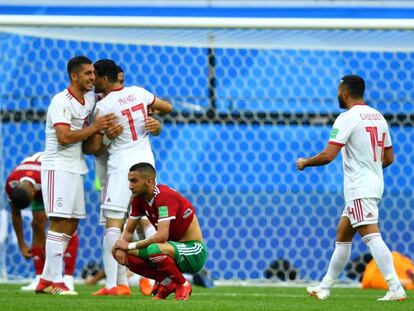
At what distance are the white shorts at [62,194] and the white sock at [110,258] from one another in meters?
0.26

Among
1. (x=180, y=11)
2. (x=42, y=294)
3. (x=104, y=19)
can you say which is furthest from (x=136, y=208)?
(x=180, y=11)

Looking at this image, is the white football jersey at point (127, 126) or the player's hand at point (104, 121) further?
the white football jersey at point (127, 126)

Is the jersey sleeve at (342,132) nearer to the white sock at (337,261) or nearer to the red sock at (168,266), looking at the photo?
the white sock at (337,261)

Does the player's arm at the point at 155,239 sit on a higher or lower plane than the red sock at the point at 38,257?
higher

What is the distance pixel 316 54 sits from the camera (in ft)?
38.0

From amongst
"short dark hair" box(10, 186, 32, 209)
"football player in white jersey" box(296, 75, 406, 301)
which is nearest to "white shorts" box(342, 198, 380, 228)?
"football player in white jersey" box(296, 75, 406, 301)

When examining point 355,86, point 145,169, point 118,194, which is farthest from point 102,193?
point 355,86

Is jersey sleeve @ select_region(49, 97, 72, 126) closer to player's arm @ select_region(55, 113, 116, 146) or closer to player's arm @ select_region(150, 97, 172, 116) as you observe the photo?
player's arm @ select_region(55, 113, 116, 146)

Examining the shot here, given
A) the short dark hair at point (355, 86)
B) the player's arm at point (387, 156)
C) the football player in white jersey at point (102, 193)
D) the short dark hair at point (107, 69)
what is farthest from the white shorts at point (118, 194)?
the player's arm at point (387, 156)

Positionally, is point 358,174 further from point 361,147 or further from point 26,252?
point 26,252

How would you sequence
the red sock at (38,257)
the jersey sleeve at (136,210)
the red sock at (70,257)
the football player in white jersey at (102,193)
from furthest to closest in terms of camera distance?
1. the red sock at (38,257)
2. the red sock at (70,257)
3. the football player in white jersey at (102,193)
4. the jersey sleeve at (136,210)

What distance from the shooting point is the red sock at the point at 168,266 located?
6840mm

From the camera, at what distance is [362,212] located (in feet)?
23.7

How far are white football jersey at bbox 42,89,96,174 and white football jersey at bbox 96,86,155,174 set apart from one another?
0.60 feet
